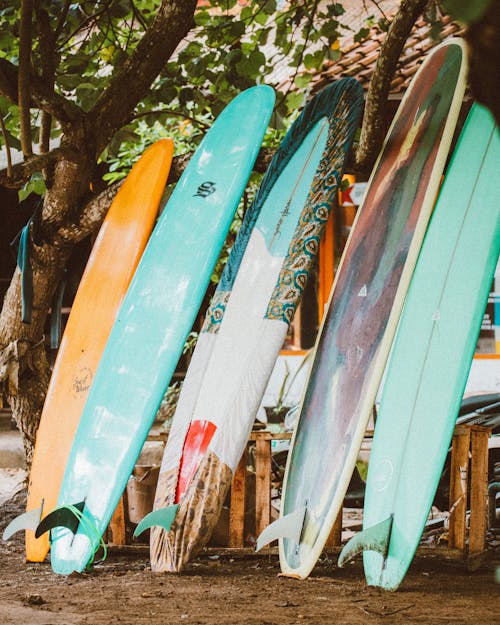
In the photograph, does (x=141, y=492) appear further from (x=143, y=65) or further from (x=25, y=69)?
(x=143, y=65)

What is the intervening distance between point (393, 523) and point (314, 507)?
319 mm

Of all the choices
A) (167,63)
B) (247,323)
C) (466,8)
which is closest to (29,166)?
(247,323)

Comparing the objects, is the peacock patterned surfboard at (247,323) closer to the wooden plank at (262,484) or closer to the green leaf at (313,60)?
the wooden plank at (262,484)

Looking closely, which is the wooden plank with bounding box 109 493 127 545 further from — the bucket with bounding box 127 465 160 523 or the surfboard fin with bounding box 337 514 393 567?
the surfboard fin with bounding box 337 514 393 567

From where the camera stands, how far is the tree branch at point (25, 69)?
11.2 ft

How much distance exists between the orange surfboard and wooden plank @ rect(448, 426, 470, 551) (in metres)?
1.74

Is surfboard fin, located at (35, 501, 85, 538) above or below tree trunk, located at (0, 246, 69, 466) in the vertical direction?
below

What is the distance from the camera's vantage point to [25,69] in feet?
11.5

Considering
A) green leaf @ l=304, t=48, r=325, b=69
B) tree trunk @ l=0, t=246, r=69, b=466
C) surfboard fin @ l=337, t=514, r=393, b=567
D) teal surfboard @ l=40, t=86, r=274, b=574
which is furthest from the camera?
green leaf @ l=304, t=48, r=325, b=69

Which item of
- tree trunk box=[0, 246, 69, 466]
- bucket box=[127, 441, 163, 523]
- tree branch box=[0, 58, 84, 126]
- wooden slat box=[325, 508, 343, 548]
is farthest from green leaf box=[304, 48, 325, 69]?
wooden slat box=[325, 508, 343, 548]

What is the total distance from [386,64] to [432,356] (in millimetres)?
1279

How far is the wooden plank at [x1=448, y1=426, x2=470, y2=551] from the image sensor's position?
3260 mm

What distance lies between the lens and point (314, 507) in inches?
120

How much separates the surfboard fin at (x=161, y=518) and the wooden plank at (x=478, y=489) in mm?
1256
